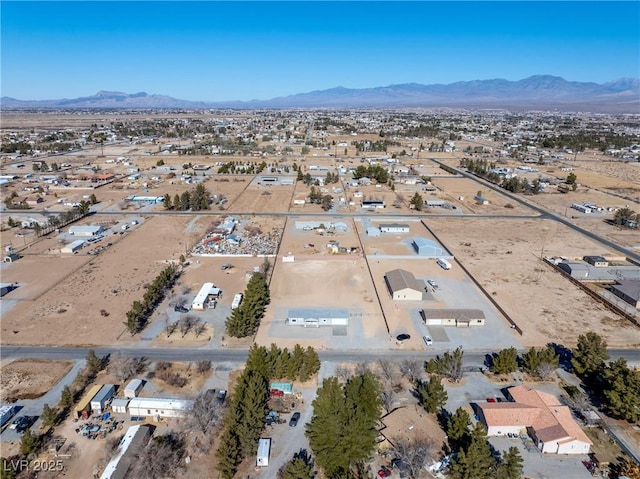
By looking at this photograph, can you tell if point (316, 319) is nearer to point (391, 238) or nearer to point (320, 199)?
point (391, 238)

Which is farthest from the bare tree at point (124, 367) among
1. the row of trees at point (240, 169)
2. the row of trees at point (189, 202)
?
the row of trees at point (240, 169)

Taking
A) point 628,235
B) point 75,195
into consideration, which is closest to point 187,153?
point 75,195

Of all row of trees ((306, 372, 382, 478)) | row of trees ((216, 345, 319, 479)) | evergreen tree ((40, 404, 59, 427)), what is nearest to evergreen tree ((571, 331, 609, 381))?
row of trees ((306, 372, 382, 478))

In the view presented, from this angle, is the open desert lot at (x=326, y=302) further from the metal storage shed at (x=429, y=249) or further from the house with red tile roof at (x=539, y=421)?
the house with red tile roof at (x=539, y=421)

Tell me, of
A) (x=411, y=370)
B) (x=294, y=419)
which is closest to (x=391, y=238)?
(x=411, y=370)

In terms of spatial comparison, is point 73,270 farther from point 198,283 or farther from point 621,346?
point 621,346
